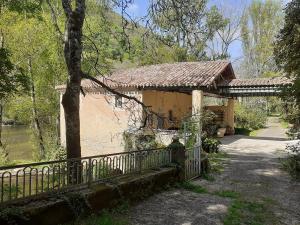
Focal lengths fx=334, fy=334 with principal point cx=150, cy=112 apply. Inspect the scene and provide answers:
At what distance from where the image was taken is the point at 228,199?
8148 mm

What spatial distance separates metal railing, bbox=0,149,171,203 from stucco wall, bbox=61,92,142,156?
34.3ft

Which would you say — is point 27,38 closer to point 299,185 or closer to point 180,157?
point 180,157

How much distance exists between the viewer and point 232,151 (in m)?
16.9

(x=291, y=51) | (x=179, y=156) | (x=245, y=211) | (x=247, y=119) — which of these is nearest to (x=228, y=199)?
(x=245, y=211)

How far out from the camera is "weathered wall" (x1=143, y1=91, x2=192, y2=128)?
65.0 ft

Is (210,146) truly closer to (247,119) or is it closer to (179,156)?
(179,156)

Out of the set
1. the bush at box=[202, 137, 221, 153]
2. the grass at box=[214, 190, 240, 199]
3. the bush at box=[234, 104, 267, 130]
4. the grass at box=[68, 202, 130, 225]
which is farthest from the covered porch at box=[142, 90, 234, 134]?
the grass at box=[68, 202, 130, 225]

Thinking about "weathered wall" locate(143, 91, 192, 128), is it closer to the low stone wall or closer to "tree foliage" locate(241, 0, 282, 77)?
the low stone wall

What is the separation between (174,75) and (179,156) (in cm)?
1059

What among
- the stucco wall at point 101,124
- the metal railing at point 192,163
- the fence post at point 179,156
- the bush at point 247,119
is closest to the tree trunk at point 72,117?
the fence post at point 179,156

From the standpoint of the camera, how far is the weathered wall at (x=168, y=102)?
1981 cm

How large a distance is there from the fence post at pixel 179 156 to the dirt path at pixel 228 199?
0.71 metres

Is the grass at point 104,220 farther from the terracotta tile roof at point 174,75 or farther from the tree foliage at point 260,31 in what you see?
the tree foliage at point 260,31

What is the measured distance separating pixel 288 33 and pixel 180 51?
80.0ft
